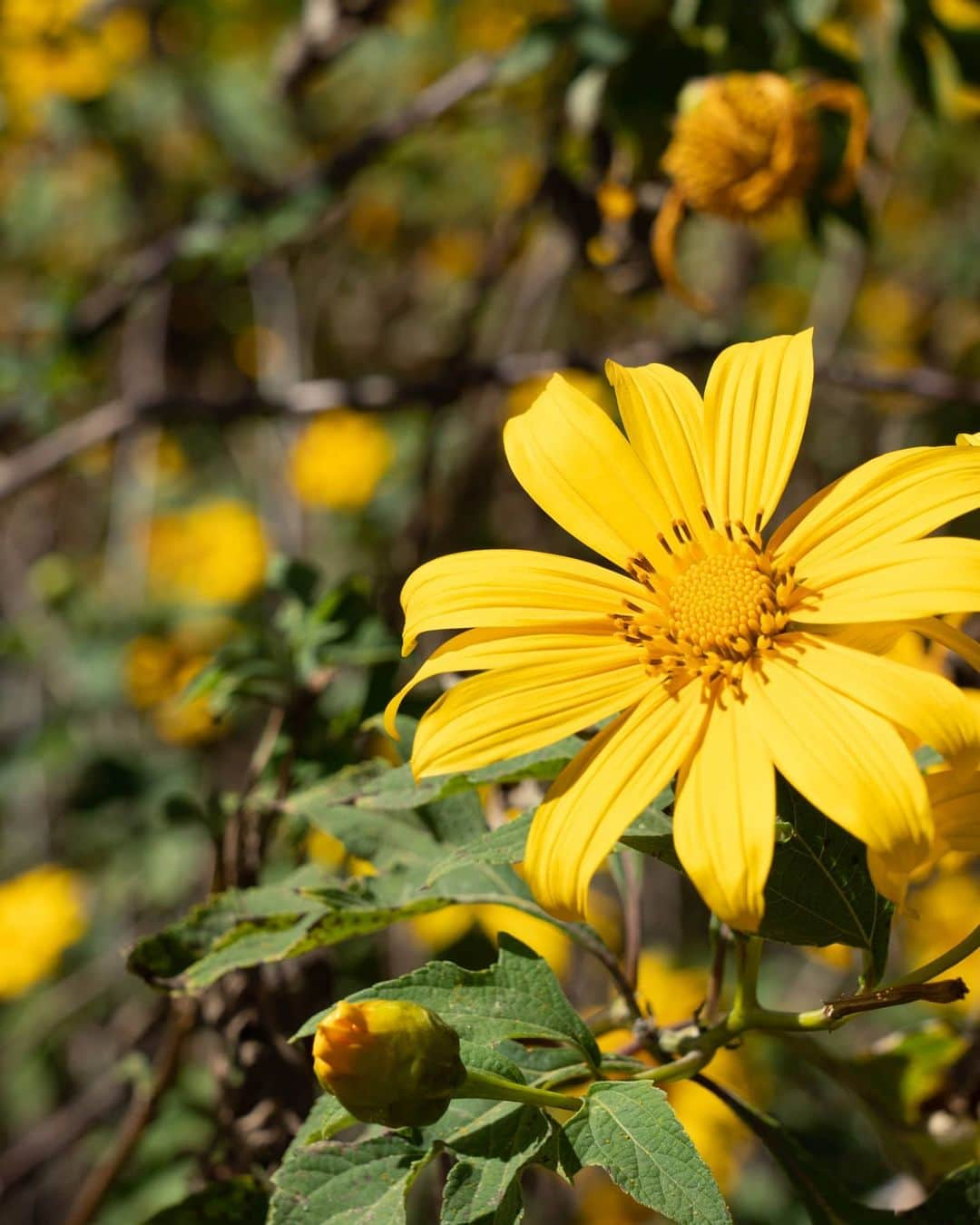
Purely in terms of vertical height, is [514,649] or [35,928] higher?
[514,649]

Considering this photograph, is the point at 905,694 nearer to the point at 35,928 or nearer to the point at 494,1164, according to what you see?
the point at 494,1164

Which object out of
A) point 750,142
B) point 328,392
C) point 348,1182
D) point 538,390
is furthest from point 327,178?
point 348,1182

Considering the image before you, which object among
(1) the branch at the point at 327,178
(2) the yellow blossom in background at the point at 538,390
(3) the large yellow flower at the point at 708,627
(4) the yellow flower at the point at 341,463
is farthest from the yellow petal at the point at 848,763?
(4) the yellow flower at the point at 341,463

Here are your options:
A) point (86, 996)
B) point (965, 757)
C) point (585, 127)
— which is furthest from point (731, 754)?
point (86, 996)

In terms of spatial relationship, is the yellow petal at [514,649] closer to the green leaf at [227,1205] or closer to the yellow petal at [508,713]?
the yellow petal at [508,713]

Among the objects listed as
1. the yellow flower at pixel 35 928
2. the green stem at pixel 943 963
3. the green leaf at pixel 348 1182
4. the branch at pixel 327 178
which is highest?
the branch at pixel 327 178

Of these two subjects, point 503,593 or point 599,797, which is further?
point 503,593

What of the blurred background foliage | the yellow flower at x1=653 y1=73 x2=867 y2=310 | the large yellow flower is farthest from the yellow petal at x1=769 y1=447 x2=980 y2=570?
the yellow flower at x1=653 y1=73 x2=867 y2=310
